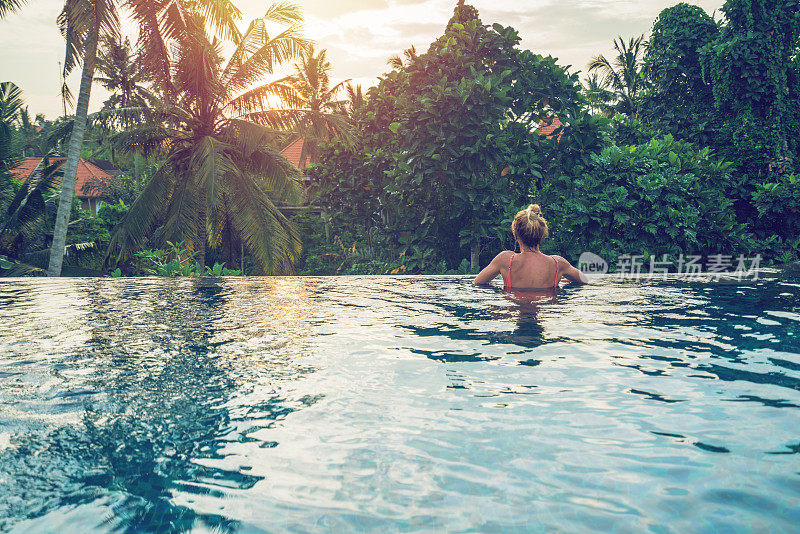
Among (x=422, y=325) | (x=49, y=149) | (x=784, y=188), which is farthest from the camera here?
(x=49, y=149)

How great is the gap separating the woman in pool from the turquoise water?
1.16m

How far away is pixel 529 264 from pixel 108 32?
41.2 feet

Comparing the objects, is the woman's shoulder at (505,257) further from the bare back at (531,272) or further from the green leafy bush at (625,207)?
the green leafy bush at (625,207)

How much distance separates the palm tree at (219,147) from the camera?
1603cm

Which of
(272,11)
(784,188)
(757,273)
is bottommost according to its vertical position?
(757,273)

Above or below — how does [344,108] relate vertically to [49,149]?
above

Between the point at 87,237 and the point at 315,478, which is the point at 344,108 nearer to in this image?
the point at 87,237

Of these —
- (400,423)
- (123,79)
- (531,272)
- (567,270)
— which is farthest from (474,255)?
(123,79)

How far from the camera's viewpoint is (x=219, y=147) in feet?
53.2

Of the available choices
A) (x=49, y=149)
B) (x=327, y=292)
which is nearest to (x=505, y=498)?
(x=327, y=292)

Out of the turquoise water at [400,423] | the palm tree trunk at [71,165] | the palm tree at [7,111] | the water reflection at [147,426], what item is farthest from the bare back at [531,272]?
the palm tree at [7,111]

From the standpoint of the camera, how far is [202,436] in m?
3.25

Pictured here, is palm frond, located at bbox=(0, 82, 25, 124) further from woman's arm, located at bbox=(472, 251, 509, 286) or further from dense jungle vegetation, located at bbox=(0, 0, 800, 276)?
woman's arm, located at bbox=(472, 251, 509, 286)

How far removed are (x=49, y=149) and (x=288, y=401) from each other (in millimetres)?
17423
